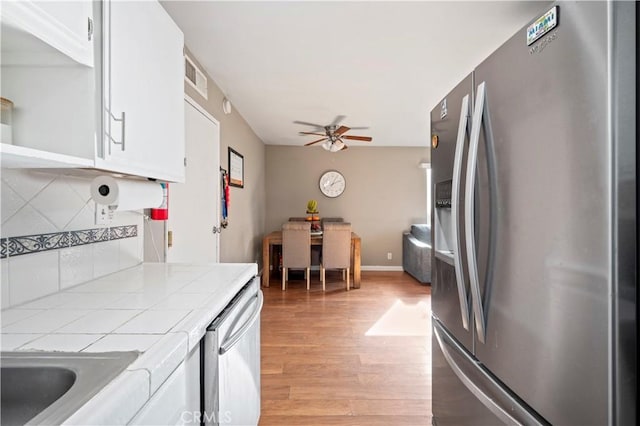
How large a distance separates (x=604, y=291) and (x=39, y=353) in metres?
1.25

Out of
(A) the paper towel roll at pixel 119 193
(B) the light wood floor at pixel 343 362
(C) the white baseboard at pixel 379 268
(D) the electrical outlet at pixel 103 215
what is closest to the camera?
(A) the paper towel roll at pixel 119 193

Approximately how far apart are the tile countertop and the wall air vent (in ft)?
5.46

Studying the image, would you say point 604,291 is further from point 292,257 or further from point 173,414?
point 292,257

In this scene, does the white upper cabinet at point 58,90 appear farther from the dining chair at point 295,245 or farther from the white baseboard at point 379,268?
the white baseboard at point 379,268

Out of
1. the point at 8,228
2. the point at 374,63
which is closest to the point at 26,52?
the point at 8,228

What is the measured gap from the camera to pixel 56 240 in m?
1.16

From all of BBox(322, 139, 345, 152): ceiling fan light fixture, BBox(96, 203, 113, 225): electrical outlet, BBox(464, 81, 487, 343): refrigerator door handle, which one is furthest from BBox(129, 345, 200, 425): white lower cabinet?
BBox(322, 139, 345, 152): ceiling fan light fixture

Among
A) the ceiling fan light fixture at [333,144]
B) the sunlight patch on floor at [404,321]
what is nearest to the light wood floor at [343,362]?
the sunlight patch on floor at [404,321]

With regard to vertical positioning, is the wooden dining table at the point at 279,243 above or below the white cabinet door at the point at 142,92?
below

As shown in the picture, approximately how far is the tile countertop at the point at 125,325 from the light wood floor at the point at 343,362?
1.11m

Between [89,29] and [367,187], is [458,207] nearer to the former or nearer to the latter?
[89,29]

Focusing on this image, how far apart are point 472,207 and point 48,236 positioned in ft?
4.98

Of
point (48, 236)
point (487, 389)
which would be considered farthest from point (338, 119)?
point (487, 389)

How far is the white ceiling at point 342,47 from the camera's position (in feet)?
6.27
